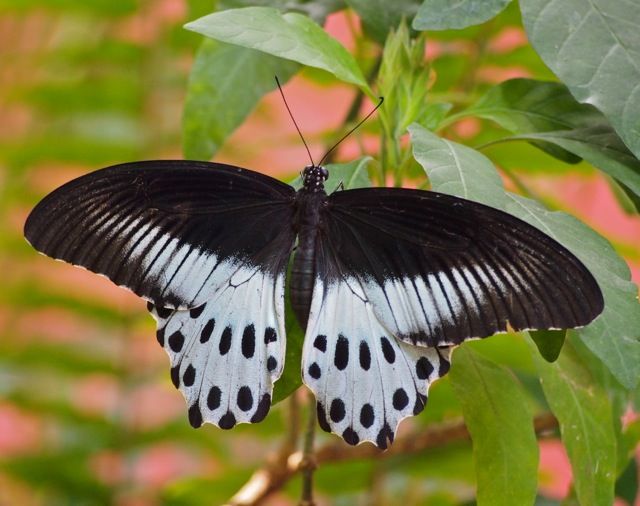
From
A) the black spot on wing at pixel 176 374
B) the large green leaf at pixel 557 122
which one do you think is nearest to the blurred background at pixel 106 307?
the large green leaf at pixel 557 122

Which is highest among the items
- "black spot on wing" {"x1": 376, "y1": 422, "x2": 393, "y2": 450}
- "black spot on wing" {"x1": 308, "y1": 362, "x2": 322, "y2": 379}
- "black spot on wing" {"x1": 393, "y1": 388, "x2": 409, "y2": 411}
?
"black spot on wing" {"x1": 308, "y1": 362, "x2": 322, "y2": 379}

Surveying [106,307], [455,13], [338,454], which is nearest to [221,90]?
[455,13]

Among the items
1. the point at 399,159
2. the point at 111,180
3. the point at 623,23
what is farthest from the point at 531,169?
the point at 111,180

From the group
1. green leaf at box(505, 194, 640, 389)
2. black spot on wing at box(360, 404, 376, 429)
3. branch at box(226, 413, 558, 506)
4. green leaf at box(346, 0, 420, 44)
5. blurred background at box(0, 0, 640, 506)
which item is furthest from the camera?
blurred background at box(0, 0, 640, 506)

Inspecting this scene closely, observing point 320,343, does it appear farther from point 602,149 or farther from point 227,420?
point 602,149

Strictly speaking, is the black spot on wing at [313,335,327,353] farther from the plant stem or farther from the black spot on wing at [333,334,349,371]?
the plant stem

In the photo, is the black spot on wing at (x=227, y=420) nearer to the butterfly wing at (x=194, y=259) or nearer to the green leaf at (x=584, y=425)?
the butterfly wing at (x=194, y=259)

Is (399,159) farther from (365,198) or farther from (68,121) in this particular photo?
(68,121)

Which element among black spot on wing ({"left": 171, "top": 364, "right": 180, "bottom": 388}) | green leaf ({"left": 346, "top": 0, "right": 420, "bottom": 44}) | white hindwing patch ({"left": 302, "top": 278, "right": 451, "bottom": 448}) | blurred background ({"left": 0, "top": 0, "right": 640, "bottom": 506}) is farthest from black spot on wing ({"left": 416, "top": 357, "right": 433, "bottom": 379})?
blurred background ({"left": 0, "top": 0, "right": 640, "bottom": 506})
